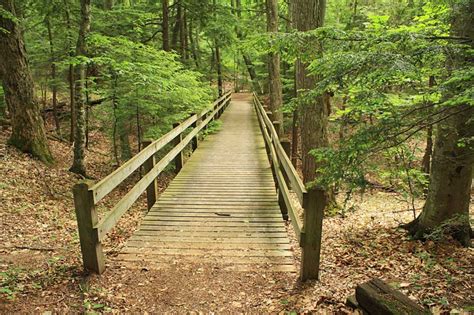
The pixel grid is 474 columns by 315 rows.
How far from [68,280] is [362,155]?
11.6ft

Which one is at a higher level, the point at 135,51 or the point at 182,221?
the point at 135,51

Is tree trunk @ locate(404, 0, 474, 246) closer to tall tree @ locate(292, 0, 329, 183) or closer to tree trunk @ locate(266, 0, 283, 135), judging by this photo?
tall tree @ locate(292, 0, 329, 183)

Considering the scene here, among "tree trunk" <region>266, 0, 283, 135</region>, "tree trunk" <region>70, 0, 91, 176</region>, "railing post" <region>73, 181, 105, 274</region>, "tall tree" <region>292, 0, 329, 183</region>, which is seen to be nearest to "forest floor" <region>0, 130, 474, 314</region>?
"railing post" <region>73, 181, 105, 274</region>

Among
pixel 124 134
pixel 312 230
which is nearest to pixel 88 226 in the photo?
pixel 312 230

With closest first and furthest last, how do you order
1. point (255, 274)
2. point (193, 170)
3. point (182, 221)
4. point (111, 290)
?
point (111, 290)
point (255, 274)
point (182, 221)
point (193, 170)

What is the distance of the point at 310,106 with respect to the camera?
6.58 metres

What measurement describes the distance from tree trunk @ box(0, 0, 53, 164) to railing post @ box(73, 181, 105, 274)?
6.19m

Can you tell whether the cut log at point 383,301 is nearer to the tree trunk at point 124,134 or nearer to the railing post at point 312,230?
the railing post at point 312,230

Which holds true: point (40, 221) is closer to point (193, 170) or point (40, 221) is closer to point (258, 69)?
point (193, 170)

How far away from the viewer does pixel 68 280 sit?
349 cm

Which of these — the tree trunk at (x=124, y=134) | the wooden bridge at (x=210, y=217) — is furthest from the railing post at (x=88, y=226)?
the tree trunk at (x=124, y=134)

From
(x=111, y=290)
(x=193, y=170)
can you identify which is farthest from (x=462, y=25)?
(x=193, y=170)

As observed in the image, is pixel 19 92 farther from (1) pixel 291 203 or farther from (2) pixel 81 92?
(1) pixel 291 203

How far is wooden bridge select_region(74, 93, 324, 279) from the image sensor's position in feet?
11.2
